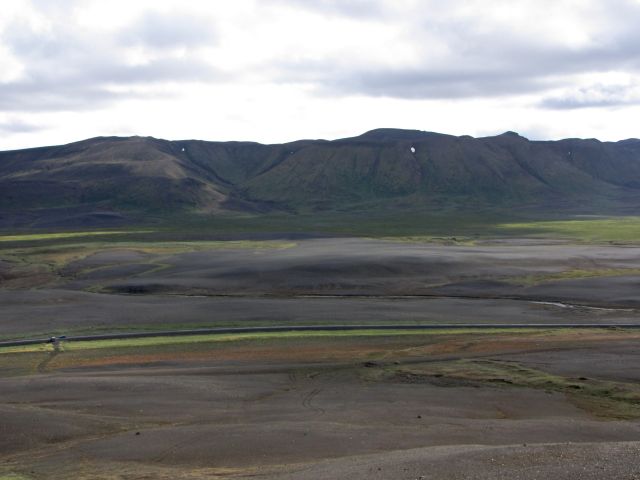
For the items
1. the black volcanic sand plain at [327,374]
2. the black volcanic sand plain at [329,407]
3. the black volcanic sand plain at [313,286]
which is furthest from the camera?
the black volcanic sand plain at [313,286]

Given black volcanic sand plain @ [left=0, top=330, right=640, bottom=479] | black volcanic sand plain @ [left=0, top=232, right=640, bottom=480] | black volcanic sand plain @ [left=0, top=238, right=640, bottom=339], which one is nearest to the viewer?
black volcanic sand plain @ [left=0, top=330, right=640, bottom=479]

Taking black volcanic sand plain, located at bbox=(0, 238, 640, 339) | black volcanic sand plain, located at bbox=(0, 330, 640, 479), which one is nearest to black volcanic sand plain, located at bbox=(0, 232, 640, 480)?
black volcanic sand plain, located at bbox=(0, 330, 640, 479)

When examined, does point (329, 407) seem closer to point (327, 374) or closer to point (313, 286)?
point (327, 374)

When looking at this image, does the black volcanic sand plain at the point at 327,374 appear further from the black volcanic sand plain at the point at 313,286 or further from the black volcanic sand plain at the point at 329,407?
the black volcanic sand plain at the point at 313,286

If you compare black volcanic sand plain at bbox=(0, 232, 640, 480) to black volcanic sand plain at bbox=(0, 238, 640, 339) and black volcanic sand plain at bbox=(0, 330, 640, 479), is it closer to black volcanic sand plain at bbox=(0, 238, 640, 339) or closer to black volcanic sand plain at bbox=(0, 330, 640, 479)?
black volcanic sand plain at bbox=(0, 330, 640, 479)

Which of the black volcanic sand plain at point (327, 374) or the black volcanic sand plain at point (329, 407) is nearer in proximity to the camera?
the black volcanic sand plain at point (329, 407)

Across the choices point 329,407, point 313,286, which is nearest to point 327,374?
point 329,407

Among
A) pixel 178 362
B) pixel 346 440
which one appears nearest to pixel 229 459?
pixel 346 440

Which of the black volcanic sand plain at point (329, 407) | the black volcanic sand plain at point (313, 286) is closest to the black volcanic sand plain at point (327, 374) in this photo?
the black volcanic sand plain at point (329, 407)

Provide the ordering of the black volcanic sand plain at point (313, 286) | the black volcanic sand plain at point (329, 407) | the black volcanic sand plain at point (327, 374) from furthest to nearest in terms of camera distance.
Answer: the black volcanic sand plain at point (313, 286), the black volcanic sand plain at point (327, 374), the black volcanic sand plain at point (329, 407)

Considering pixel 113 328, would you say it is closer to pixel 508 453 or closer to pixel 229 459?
pixel 229 459
